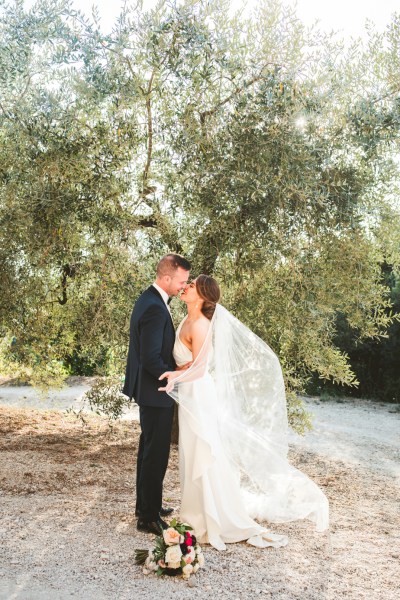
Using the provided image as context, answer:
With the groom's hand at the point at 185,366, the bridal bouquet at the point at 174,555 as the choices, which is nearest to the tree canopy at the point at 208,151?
the groom's hand at the point at 185,366

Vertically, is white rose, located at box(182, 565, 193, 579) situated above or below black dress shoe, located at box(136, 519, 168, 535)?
below

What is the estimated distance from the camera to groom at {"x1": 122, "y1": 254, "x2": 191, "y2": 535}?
5371mm

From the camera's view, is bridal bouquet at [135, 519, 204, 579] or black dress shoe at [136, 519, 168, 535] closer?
bridal bouquet at [135, 519, 204, 579]

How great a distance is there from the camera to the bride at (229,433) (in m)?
5.43

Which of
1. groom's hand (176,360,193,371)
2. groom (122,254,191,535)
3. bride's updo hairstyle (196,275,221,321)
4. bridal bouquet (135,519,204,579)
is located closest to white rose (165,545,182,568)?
bridal bouquet (135,519,204,579)

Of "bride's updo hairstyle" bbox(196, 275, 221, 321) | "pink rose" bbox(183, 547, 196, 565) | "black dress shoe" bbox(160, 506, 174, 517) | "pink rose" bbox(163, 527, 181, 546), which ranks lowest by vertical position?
"black dress shoe" bbox(160, 506, 174, 517)

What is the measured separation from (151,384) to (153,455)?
0.65 metres

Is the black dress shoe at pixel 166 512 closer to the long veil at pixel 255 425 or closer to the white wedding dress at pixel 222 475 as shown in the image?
the white wedding dress at pixel 222 475

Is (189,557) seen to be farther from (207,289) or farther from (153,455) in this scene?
(207,289)

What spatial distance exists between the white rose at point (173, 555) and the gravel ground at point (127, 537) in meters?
0.18

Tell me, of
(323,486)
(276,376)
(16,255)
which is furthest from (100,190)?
(323,486)

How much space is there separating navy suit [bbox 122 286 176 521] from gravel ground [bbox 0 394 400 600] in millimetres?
461

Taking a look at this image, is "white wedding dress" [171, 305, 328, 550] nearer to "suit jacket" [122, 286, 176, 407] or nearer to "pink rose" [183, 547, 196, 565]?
"suit jacket" [122, 286, 176, 407]

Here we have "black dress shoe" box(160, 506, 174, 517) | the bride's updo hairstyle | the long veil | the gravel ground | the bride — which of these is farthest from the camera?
"black dress shoe" box(160, 506, 174, 517)
